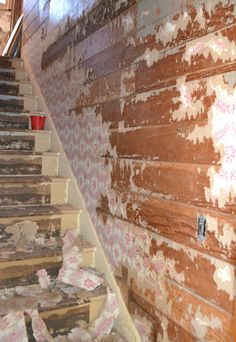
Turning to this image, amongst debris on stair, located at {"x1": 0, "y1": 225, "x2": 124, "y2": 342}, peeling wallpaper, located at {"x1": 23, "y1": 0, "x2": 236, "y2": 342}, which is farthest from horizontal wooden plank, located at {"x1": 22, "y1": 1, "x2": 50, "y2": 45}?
debris on stair, located at {"x1": 0, "y1": 225, "x2": 124, "y2": 342}

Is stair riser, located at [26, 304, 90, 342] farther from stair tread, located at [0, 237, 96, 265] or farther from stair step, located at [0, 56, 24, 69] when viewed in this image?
stair step, located at [0, 56, 24, 69]

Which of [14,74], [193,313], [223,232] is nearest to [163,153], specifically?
[223,232]

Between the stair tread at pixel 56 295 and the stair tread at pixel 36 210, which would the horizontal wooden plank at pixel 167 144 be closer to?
the stair tread at pixel 36 210

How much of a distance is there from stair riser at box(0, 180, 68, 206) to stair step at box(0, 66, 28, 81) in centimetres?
167

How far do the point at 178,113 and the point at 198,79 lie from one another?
0.18m

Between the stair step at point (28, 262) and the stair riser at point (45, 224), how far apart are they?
0.35 ft

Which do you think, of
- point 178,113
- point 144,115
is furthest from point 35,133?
point 178,113

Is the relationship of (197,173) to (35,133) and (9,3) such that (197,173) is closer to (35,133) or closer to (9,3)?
(35,133)

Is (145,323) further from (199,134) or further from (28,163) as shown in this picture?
(28,163)

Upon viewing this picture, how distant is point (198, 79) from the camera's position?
4.45 ft

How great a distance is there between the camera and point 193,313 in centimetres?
139

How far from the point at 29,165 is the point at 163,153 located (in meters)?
1.48

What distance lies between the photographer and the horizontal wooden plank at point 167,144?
1331 millimetres

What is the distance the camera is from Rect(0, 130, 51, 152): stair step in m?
2.77
